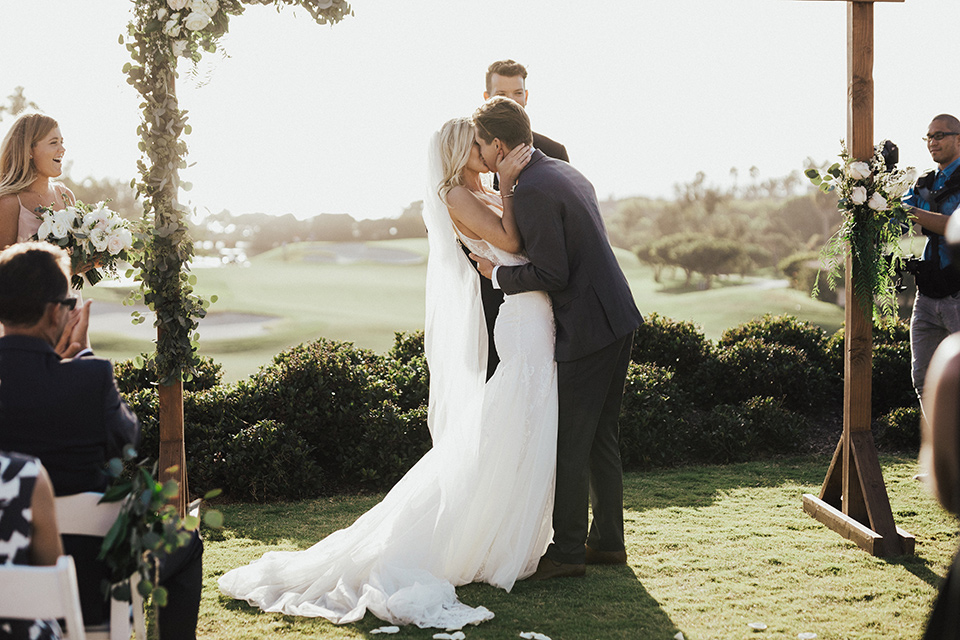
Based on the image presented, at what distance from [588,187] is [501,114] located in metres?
0.53

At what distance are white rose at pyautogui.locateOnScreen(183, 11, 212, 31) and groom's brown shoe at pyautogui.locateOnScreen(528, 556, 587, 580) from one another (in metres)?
2.87

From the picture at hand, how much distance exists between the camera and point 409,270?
22.8 metres

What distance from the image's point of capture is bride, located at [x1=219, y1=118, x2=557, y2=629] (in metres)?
3.65

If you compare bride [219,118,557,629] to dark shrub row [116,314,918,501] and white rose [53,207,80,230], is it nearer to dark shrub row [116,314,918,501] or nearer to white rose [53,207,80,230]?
white rose [53,207,80,230]

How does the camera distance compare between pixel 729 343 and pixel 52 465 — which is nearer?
pixel 52 465

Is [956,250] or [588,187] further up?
[588,187]

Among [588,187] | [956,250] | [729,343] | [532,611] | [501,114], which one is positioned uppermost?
[501,114]

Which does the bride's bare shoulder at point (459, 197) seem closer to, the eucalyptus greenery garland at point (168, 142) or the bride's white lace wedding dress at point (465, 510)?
the bride's white lace wedding dress at point (465, 510)

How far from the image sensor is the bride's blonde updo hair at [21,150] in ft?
13.6

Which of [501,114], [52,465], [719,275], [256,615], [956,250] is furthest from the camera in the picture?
[719,275]

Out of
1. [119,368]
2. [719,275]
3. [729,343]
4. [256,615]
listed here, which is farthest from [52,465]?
[719,275]

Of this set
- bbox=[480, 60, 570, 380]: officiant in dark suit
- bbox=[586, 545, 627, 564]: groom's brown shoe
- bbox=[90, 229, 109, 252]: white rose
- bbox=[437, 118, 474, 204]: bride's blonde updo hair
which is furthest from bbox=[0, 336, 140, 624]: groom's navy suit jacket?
bbox=[480, 60, 570, 380]: officiant in dark suit

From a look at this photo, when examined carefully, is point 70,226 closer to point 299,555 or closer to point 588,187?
point 299,555

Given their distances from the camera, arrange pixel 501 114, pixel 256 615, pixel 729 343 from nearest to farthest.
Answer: pixel 256 615, pixel 501 114, pixel 729 343
